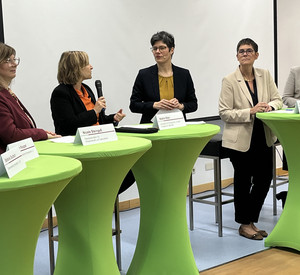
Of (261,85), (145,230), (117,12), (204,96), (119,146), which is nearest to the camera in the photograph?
(119,146)

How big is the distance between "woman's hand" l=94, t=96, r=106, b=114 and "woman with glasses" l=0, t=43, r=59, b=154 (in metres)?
0.41

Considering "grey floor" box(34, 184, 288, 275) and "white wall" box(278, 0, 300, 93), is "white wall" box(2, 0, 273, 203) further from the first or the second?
"grey floor" box(34, 184, 288, 275)

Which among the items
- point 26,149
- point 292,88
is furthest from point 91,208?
point 292,88

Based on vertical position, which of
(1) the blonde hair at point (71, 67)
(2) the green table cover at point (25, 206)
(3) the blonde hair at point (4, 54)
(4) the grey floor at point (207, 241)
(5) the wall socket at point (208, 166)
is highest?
(3) the blonde hair at point (4, 54)

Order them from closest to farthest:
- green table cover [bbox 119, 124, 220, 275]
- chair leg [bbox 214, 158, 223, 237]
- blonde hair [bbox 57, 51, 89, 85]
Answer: green table cover [bbox 119, 124, 220, 275]
blonde hair [bbox 57, 51, 89, 85]
chair leg [bbox 214, 158, 223, 237]

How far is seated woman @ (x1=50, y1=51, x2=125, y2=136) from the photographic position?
347 centimetres

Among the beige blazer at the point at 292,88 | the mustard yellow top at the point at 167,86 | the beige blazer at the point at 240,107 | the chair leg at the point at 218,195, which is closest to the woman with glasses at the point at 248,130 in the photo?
the beige blazer at the point at 240,107

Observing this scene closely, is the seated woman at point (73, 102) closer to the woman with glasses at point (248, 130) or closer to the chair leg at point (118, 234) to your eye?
the chair leg at point (118, 234)

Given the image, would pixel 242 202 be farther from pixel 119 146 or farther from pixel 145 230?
pixel 119 146

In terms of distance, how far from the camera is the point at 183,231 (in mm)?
→ 3338

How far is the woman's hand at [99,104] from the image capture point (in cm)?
342

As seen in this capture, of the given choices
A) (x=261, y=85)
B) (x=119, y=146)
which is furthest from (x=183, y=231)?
(x=261, y=85)

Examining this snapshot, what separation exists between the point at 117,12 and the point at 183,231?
2464 millimetres

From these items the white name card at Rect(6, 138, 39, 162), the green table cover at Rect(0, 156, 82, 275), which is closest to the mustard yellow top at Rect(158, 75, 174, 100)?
the white name card at Rect(6, 138, 39, 162)
